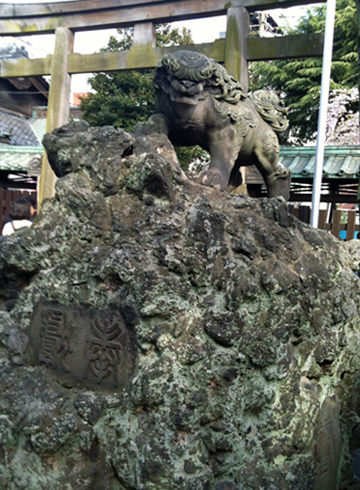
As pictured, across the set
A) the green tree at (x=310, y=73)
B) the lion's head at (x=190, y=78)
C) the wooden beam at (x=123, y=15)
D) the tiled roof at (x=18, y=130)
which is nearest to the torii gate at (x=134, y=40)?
the wooden beam at (x=123, y=15)

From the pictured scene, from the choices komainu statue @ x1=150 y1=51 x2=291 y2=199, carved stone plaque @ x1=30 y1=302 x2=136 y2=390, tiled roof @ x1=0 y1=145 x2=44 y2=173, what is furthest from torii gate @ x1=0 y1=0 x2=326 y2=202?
carved stone plaque @ x1=30 y1=302 x2=136 y2=390

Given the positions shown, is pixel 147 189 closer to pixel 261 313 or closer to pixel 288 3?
pixel 261 313

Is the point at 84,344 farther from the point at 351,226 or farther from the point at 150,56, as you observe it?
the point at 150,56

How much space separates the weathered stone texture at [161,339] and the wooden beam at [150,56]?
190 inches

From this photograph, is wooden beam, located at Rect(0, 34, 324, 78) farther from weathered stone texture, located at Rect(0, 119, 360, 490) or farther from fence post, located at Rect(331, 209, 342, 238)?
weathered stone texture, located at Rect(0, 119, 360, 490)

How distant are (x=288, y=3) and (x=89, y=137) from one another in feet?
16.8

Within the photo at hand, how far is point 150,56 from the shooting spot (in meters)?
6.79

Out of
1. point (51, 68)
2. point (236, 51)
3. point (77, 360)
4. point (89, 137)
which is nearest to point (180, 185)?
point (89, 137)

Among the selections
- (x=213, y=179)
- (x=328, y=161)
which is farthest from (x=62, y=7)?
(x=213, y=179)

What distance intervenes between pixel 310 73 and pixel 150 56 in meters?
7.73

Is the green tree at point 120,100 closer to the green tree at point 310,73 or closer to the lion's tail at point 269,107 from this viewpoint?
the green tree at point 310,73

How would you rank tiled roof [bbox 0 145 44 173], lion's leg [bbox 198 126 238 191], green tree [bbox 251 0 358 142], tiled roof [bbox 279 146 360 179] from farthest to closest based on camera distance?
1. green tree [bbox 251 0 358 142]
2. tiled roof [bbox 0 145 44 173]
3. tiled roof [bbox 279 146 360 179]
4. lion's leg [bbox 198 126 238 191]

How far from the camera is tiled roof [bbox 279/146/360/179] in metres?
6.40

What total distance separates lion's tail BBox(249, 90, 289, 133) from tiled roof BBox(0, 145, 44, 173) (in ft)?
20.0
